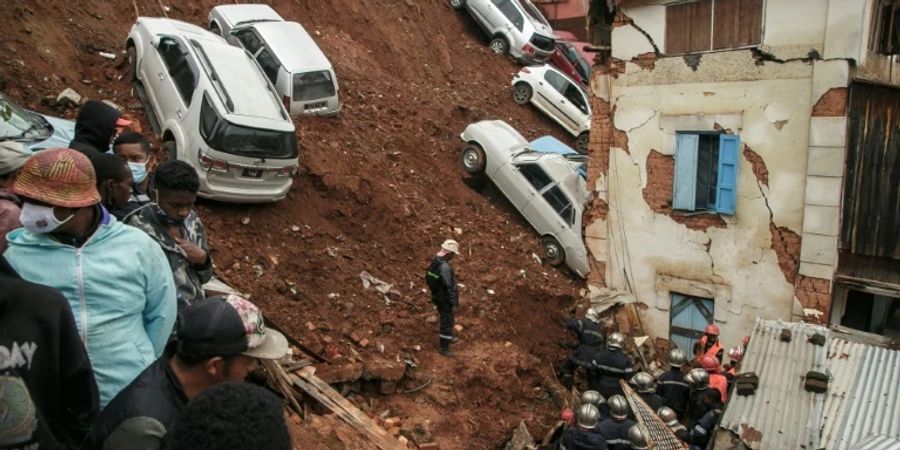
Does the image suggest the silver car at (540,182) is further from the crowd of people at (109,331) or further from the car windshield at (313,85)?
the crowd of people at (109,331)

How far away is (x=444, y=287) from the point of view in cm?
910

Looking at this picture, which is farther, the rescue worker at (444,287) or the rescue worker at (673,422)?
the rescue worker at (444,287)

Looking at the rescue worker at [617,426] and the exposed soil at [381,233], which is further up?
the exposed soil at [381,233]

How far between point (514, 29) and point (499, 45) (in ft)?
2.34

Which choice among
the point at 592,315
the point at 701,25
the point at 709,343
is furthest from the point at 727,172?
the point at 592,315

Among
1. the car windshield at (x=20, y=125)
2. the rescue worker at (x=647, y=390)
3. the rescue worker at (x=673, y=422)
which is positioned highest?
the car windshield at (x=20, y=125)

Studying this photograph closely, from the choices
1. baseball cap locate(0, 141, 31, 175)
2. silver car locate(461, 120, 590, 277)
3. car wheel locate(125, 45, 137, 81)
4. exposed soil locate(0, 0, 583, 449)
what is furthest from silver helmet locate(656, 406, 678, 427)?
car wheel locate(125, 45, 137, 81)

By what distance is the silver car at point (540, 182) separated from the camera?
44.0 feet

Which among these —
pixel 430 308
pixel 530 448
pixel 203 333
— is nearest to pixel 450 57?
pixel 430 308

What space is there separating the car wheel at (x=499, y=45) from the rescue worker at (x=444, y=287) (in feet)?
45.5

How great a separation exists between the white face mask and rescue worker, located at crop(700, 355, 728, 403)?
7835mm

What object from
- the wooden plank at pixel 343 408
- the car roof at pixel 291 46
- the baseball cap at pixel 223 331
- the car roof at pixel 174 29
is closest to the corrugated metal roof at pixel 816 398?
the wooden plank at pixel 343 408

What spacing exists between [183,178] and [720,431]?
18.5 ft

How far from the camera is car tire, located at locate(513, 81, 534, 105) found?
62.3 feet
